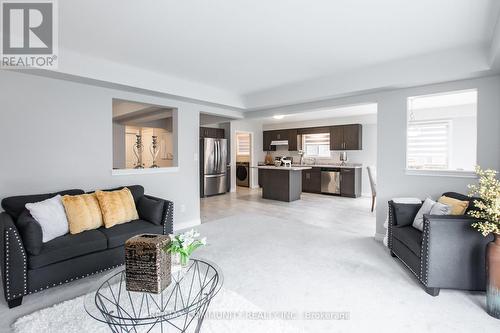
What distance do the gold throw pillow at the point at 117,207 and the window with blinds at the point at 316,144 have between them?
6.98 metres

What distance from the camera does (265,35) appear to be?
2.55 meters

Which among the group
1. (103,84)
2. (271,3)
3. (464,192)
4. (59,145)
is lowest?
(464,192)

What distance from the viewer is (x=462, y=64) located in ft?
9.46

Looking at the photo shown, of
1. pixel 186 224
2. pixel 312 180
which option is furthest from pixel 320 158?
pixel 186 224

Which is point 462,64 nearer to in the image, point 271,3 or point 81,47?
point 271,3

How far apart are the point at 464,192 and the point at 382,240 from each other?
1201mm

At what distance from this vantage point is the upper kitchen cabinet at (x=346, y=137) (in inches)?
304

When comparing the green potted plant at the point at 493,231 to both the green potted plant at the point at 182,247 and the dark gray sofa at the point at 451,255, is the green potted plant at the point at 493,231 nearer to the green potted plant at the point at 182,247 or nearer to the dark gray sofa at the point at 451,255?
the dark gray sofa at the point at 451,255

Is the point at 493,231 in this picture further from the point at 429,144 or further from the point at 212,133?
the point at 212,133

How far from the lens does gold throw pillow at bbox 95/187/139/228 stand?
289cm

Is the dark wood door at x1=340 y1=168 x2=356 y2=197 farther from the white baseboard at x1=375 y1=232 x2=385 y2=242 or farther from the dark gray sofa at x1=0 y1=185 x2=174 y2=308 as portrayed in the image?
the dark gray sofa at x1=0 y1=185 x2=174 y2=308

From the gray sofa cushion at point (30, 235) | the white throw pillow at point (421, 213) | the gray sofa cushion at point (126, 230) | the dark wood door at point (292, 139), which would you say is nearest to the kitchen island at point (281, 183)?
the dark wood door at point (292, 139)

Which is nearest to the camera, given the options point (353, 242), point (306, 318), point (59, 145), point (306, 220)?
point (306, 318)

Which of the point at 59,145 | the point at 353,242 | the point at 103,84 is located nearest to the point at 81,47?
the point at 103,84
